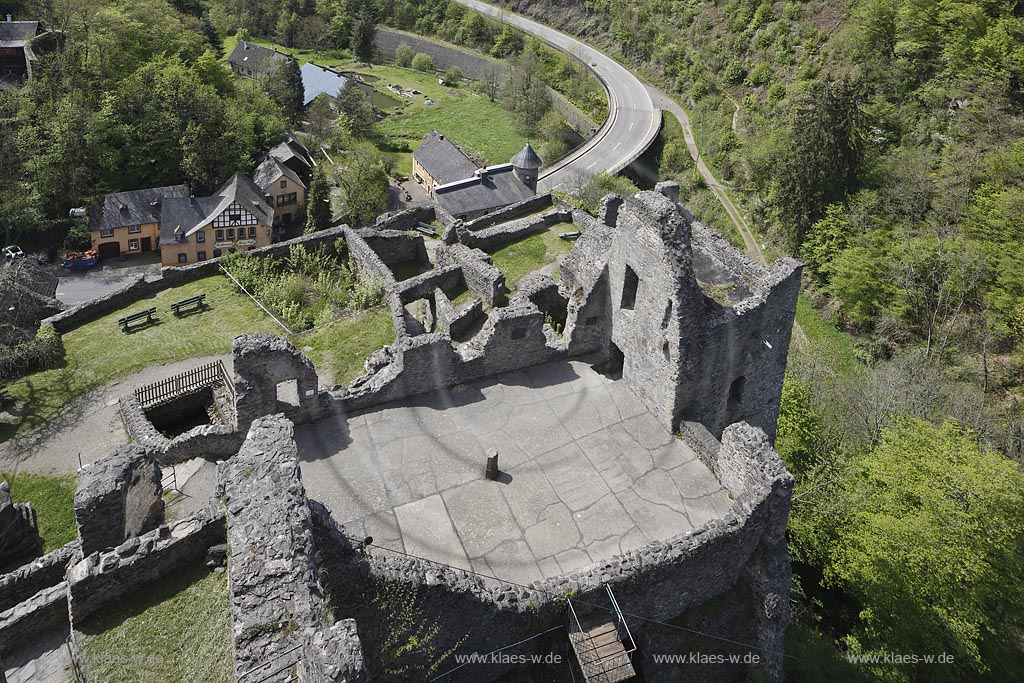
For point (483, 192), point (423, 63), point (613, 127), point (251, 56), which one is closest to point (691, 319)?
point (483, 192)

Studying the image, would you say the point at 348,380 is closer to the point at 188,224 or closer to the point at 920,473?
the point at 920,473

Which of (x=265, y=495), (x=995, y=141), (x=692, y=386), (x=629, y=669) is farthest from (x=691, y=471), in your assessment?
(x=995, y=141)

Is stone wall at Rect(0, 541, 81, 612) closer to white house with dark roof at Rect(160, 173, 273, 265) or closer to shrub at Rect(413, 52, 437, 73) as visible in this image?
white house with dark roof at Rect(160, 173, 273, 265)

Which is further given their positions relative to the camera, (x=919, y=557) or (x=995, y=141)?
(x=995, y=141)

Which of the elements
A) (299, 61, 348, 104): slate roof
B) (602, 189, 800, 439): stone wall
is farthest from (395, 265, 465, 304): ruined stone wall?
→ (299, 61, 348, 104): slate roof

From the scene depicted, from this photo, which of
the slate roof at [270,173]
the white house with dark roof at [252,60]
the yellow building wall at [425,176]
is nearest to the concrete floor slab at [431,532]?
the slate roof at [270,173]

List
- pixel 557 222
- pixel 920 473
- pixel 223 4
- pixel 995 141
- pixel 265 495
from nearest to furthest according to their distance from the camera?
pixel 265 495 < pixel 920 473 < pixel 557 222 < pixel 995 141 < pixel 223 4

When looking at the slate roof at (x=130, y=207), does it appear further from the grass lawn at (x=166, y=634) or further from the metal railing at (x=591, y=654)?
the metal railing at (x=591, y=654)

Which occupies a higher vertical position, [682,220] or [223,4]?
[682,220]
